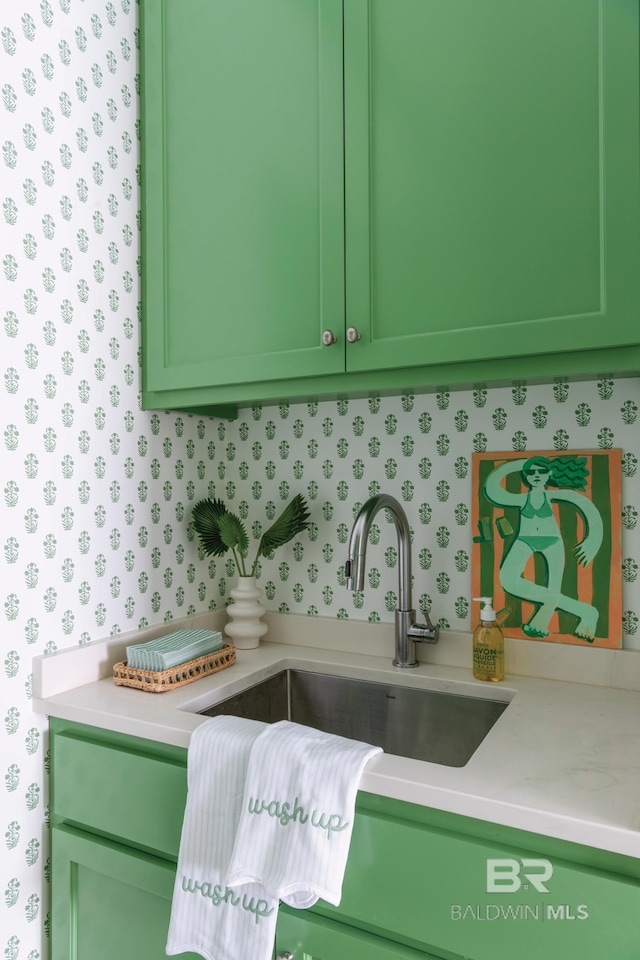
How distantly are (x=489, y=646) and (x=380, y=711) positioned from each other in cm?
29

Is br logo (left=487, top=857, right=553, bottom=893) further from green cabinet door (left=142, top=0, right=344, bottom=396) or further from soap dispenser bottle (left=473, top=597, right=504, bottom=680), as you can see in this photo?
green cabinet door (left=142, top=0, right=344, bottom=396)

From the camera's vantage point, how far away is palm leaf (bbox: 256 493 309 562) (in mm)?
1561

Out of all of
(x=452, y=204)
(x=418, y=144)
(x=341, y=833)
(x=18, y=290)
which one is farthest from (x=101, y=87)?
(x=341, y=833)

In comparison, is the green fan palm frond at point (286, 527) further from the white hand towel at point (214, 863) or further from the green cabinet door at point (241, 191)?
the white hand towel at point (214, 863)

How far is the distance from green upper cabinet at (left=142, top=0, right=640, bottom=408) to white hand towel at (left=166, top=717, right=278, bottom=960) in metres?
0.68

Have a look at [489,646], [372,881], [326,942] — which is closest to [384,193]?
[489,646]

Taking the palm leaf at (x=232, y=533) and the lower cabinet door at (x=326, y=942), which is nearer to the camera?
the lower cabinet door at (x=326, y=942)

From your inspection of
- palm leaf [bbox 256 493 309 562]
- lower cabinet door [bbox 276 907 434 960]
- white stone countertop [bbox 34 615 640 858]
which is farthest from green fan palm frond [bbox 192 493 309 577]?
lower cabinet door [bbox 276 907 434 960]

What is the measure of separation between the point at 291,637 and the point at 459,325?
919 millimetres

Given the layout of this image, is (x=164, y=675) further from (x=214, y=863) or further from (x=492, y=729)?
(x=492, y=729)


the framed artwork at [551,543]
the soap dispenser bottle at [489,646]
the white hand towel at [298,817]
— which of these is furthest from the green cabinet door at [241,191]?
the white hand towel at [298,817]

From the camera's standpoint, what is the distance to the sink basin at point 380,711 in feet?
4.22

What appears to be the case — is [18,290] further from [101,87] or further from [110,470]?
[101,87]

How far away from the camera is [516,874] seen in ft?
2.65
